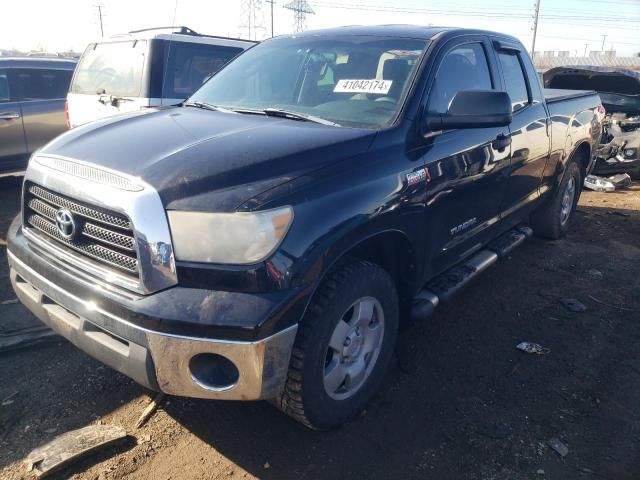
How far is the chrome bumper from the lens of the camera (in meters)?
2.05

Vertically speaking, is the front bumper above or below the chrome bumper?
below

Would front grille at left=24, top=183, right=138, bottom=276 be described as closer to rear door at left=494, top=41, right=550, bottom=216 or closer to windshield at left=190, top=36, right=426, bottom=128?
windshield at left=190, top=36, right=426, bottom=128

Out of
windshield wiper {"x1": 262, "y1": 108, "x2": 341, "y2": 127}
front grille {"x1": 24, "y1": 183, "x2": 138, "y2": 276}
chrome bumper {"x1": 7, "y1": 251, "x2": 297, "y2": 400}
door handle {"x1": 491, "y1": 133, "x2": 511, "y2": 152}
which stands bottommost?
chrome bumper {"x1": 7, "y1": 251, "x2": 297, "y2": 400}

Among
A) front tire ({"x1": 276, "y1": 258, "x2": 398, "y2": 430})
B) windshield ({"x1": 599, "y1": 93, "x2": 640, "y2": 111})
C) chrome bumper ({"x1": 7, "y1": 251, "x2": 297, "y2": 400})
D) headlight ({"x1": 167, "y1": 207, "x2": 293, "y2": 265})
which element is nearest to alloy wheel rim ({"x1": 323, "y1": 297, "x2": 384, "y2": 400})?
front tire ({"x1": 276, "y1": 258, "x2": 398, "y2": 430})

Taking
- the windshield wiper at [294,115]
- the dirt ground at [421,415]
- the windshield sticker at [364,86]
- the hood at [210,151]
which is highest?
the windshield sticker at [364,86]

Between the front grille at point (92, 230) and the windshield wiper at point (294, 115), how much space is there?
121 cm

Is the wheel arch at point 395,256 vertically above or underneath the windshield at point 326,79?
underneath

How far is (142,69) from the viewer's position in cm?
587

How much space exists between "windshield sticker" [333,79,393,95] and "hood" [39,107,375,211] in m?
0.43

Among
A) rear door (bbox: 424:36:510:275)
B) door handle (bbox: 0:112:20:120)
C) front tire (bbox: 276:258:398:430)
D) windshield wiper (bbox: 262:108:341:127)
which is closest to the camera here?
front tire (bbox: 276:258:398:430)

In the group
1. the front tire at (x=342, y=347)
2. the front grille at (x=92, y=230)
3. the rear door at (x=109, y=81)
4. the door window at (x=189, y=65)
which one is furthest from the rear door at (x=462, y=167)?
the rear door at (x=109, y=81)

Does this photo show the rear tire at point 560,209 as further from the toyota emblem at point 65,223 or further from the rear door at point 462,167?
the toyota emblem at point 65,223

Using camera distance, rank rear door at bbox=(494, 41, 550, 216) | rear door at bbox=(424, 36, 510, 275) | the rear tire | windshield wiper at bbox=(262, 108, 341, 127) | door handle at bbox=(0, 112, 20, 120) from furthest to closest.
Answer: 1. door handle at bbox=(0, 112, 20, 120)
2. the rear tire
3. rear door at bbox=(494, 41, 550, 216)
4. rear door at bbox=(424, 36, 510, 275)
5. windshield wiper at bbox=(262, 108, 341, 127)

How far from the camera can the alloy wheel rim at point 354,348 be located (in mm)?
2508
